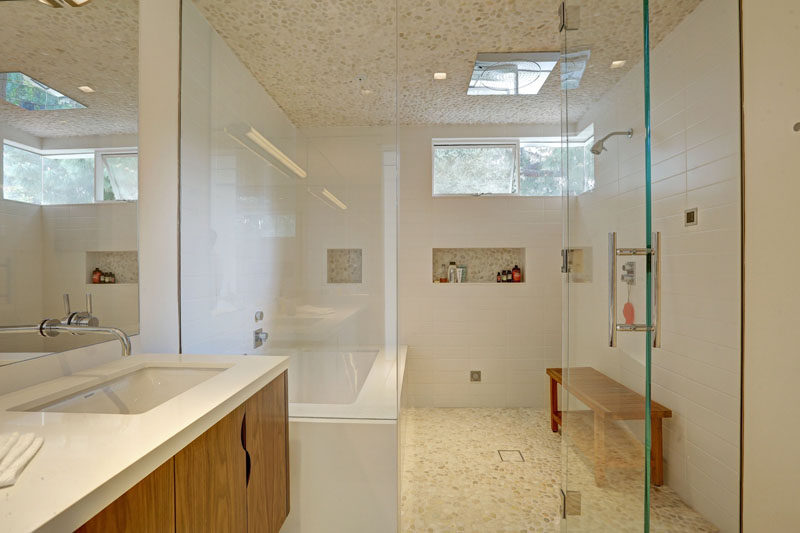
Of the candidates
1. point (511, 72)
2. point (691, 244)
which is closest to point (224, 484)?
point (691, 244)

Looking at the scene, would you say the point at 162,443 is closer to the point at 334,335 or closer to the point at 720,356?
the point at 334,335

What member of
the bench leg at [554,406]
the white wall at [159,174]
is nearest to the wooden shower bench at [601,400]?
the bench leg at [554,406]

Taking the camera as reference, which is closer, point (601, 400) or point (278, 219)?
point (601, 400)

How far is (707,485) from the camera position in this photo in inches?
69.2

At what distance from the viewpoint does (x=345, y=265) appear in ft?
7.84

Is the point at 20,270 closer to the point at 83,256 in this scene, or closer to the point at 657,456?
the point at 83,256

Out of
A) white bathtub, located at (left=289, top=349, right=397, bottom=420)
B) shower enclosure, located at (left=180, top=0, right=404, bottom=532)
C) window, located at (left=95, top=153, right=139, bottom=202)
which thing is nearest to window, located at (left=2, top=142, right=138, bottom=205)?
window, located at (left=95, top=153, right=139, bottom=202)

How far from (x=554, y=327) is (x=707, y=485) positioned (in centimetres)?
171

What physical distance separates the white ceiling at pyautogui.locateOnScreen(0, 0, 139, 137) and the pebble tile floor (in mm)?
2133

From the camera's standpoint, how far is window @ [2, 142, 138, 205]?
3.46ft

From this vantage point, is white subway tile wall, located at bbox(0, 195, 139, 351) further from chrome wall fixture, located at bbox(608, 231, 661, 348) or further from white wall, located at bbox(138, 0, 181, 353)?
chrome wall fixture, located at bbox(608, 231, 661, 348)

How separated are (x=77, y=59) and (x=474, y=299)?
306 centimetres

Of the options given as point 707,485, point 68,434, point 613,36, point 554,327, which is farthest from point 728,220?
point 68,434

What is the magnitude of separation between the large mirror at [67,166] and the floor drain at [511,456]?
2405 mm
